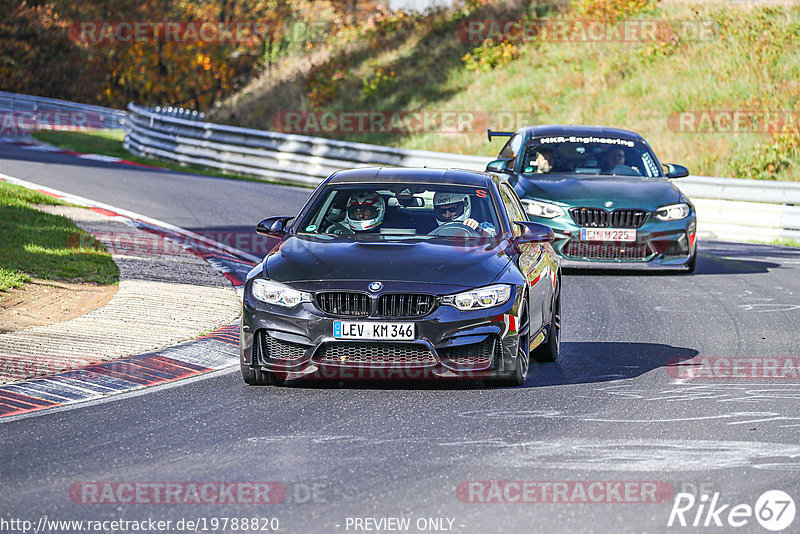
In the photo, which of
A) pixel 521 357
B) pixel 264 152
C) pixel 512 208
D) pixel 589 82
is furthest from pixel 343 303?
pixel 589 82

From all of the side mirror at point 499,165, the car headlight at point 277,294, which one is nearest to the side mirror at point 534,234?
the car headlight at point 277,294

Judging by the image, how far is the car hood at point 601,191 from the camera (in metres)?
14.9

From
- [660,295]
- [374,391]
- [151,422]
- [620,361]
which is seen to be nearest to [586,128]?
[660,295]

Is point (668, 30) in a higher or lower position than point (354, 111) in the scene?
higher

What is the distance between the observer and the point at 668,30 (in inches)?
1384

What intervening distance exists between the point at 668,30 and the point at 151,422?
29877 mm

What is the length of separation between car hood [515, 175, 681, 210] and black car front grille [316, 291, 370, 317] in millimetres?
6989

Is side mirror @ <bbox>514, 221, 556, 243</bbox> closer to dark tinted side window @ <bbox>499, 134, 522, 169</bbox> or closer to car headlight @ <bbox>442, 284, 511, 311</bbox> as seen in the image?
car headlight @ <bbox>442, 284, 511, 311</bbox>

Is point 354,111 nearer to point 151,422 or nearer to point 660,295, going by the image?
point 660,295

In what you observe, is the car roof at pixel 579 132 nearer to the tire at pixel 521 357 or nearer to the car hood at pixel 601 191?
the car hood at pixel 601 191

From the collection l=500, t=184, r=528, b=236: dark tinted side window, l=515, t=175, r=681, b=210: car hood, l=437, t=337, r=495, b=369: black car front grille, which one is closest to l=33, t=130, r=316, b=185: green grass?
l=515, t=175, r=681, b=210: car hood

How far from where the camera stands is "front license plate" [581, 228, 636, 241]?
14734 mm

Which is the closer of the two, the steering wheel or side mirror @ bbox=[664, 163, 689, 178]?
the steering wheel

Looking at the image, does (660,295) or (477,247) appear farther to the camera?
(660,295)
